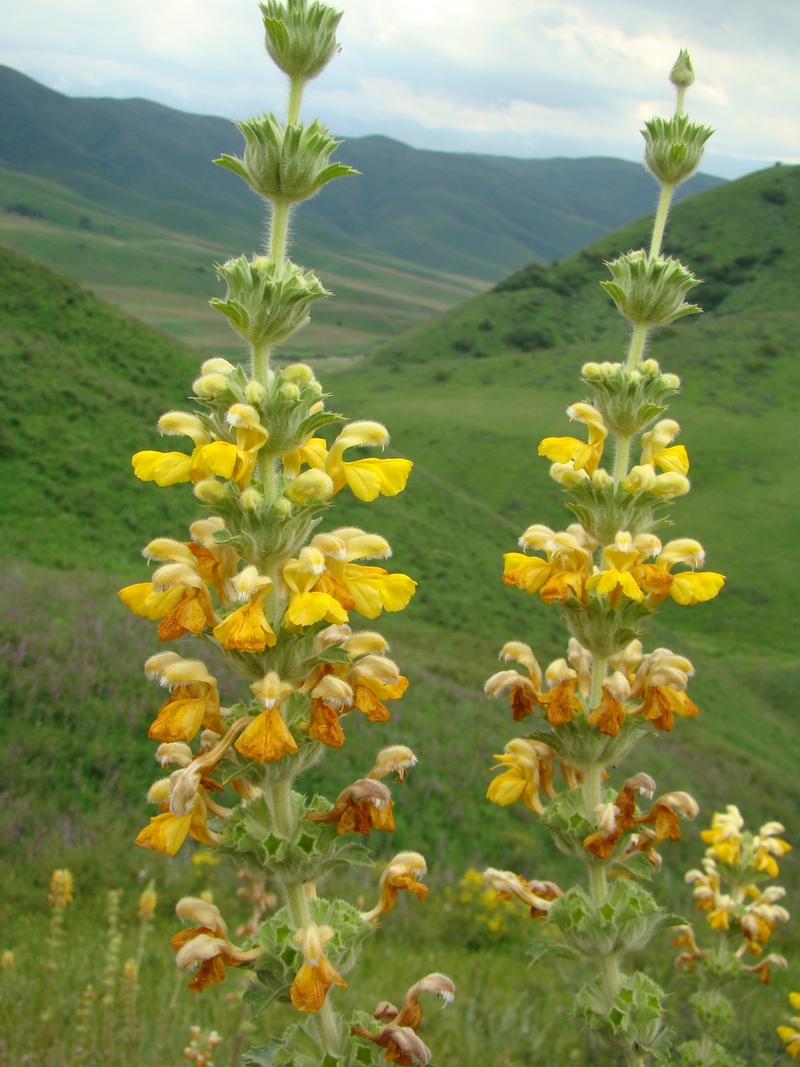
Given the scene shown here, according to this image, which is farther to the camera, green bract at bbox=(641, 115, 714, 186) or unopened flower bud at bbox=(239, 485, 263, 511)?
green bract at bbox=(641, 115, 714, 186)

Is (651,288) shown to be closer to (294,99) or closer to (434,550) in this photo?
(294,99)

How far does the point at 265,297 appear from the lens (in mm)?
2305

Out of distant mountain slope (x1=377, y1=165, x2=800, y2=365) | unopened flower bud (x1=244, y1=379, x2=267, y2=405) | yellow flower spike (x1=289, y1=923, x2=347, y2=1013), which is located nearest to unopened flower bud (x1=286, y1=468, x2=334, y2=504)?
unopened flower bud (x1=244, y1=379, x2=267, y2=405)

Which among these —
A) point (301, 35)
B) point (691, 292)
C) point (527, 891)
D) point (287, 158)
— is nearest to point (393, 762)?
point (527, 891)

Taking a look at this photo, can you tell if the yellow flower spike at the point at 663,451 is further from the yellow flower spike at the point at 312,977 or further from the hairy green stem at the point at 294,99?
the yellow flower spike at the point at 312,977

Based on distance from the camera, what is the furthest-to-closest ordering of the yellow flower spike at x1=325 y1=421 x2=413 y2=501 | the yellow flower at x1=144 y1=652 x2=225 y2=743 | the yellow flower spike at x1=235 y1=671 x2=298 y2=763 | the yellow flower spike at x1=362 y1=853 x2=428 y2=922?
the yellow flower spike at x1=362 y1=853 x2=428 y2=922, the yellow flower spike at x1=325 y1=421 x2=413 y2=501, the yellow flower at x1=144 y1=652 x2=225 y2=743, the yellow flower spike at x1=235 y1=671 x2=298 y2=763

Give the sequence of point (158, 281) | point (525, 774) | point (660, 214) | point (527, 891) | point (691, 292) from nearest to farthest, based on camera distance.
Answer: point (660, 214) < point (527, 891) < point (525, 774) < point (691, 292) < point (158, 281)

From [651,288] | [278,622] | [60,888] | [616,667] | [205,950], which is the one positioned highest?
[651,288]

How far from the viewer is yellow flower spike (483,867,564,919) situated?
3.22m

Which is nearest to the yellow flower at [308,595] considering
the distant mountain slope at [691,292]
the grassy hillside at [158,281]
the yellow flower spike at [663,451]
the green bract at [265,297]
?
the green bract at [265,297]

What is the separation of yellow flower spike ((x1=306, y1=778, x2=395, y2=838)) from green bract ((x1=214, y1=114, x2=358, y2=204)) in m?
1.84

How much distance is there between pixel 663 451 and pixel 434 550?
20662 mm

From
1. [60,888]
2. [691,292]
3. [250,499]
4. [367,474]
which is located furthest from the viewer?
[691,292]

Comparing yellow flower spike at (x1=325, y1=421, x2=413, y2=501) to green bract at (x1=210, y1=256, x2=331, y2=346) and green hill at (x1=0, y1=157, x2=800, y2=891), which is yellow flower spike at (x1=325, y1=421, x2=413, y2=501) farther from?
green hill at (x1=0, y1=157, x2=800, y2=891)
